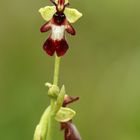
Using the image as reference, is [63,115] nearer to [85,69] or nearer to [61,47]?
[61,47]

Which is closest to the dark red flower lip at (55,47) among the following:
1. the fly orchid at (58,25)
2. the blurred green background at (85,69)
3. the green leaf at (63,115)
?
the fly orchid at (58,25)

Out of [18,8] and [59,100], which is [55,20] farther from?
[18,8]

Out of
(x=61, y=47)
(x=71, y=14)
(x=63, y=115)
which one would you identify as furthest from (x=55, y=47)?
(x=63, y=115)

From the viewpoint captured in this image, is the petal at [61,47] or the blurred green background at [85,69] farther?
the blurred green background at [85,69]

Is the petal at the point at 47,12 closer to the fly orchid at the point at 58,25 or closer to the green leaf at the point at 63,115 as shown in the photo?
the fly orchid at the point at 58,25

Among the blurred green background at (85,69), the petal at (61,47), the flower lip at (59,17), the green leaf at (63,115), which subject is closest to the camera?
the petal at (61,47)

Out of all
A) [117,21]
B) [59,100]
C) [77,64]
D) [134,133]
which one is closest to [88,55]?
[77,64]

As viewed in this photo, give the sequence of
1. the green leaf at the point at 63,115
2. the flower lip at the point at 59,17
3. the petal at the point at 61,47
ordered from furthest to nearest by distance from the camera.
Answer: the green leaf at the point at 63,115
the flower lip at the point at 59,17
the petal at the point at 61,47
